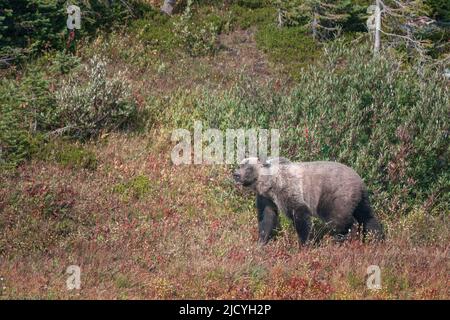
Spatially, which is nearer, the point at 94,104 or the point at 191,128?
the point at 94,104

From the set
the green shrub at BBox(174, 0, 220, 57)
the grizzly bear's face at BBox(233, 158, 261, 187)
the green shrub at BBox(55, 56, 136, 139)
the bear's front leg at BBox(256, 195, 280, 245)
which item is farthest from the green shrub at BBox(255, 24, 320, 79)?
the bear's front leg at BBox(256, 195, 280, 245)

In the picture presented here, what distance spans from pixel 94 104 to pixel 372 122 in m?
5.89

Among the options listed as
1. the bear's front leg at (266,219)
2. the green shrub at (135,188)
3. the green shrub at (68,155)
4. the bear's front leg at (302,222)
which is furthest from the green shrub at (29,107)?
the bear's front leg at (302,222)

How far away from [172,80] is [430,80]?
Result: 6.66 metres

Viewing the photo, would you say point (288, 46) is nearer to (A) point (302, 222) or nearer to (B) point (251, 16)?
(B) point (251, 16)

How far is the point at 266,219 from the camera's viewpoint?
47.2ft

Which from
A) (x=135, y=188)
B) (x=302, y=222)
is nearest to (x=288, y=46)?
(x=135, y=188)

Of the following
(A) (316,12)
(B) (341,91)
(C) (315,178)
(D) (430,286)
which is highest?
(A) (316,12)

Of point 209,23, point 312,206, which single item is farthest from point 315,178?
point 209,23

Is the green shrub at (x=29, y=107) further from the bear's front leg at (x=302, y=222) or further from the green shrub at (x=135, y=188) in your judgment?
the bear's front leg at (x=302, y=222)

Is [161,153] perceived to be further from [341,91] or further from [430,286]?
[430,286]

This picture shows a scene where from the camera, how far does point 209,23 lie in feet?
83.4

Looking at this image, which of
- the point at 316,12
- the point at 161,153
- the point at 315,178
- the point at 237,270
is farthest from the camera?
the point at 316,12

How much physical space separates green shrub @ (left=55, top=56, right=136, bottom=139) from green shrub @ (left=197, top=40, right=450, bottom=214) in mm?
1902
